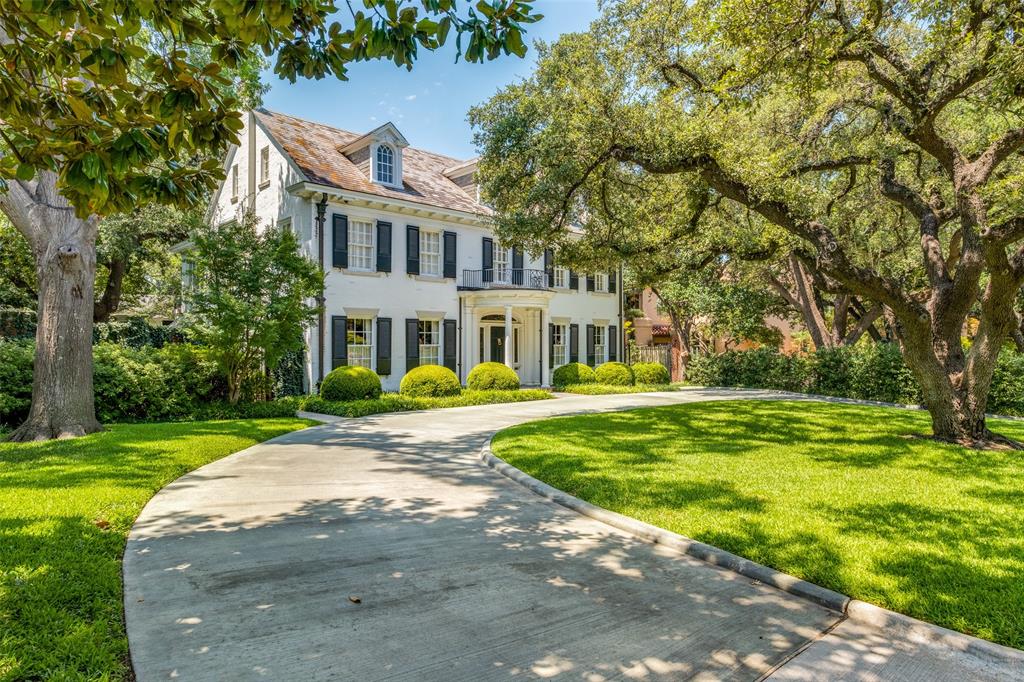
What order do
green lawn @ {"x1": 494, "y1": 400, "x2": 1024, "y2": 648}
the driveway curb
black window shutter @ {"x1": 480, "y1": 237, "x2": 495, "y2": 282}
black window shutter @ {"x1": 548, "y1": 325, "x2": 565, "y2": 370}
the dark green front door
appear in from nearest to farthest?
the driveway curb, green lawn @ {"x1": 494, "y1": 400, "x2": 1024, "y2": 648}, black window shutter @ {"x1": 480, "y1": 237, "x2": 495, "y2": 282}, the dark green front door, black window shutter @ {"x1": 548, "y1": 325, "x2": 565, "y2": 370}

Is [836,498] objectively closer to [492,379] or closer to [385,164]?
[492,379]

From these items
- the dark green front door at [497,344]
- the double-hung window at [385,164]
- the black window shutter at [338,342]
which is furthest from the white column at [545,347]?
the black window shutter at [338,342]

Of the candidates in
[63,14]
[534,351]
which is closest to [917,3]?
[63,14]

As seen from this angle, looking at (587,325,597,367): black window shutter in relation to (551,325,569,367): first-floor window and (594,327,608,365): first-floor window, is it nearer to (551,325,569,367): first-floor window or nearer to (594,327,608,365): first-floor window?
(594,327,608,365): first-floor window

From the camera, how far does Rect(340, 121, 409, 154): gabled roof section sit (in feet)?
62.4

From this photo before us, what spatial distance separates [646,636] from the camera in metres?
3.31

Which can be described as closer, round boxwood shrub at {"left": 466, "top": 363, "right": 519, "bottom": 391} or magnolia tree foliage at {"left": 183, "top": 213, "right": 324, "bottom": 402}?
magnolia tree foliage at {"left": 183, "top": 213, "right": 324, "bottom": 402}

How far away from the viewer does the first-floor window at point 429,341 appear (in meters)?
19.8

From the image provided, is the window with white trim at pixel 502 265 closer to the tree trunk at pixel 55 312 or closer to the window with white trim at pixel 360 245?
the window with white trim at pixel 360 245

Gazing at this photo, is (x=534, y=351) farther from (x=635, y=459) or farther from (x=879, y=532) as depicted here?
(x=879, y=532)

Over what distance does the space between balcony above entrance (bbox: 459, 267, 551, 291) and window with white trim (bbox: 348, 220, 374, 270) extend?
3.50m

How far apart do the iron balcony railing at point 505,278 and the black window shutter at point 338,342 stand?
484 centimetres

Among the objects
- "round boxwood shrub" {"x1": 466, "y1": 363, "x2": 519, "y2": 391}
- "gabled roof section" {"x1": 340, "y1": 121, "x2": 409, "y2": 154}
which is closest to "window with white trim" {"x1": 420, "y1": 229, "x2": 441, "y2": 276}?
"gabled roof section" {"x1": 340, "y1": 121, "x2": 409, "y2": 154}

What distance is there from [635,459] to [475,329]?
1332cm
